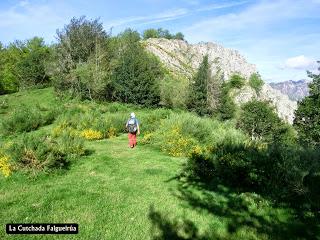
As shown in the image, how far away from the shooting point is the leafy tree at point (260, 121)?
Result: 63.1 metres

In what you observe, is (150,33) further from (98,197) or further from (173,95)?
(98,197)

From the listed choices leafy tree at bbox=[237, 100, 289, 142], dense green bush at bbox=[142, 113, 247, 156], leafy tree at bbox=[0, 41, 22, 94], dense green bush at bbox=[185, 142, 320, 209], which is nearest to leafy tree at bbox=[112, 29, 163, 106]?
leafy tree at bbox=[0, 41, 22, 94]

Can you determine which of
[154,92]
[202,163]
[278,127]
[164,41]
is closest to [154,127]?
[202,163]

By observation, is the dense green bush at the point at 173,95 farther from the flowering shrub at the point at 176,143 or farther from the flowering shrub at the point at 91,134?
the flowering shrub at the point at 176,143

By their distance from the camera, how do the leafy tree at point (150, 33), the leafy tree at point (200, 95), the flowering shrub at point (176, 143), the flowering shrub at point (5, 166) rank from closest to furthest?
the flowering shrub at point (5, 166)
the flowering shrub at point (176, 143)
the leafy tree at point (200, 95)
the leafy tree at point (150, 33)

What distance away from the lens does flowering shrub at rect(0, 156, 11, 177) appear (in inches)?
407

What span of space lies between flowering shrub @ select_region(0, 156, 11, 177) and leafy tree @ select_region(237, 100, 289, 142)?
184 ft

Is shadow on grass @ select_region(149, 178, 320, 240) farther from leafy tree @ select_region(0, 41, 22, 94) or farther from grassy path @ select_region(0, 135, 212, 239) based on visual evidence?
leafy tree @ select_region(0, 41, 22, 94)

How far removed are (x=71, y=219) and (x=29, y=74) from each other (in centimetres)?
5118

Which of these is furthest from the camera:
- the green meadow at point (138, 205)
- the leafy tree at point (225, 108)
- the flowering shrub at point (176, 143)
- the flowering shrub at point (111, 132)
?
the leafy tree at point (225, 108)

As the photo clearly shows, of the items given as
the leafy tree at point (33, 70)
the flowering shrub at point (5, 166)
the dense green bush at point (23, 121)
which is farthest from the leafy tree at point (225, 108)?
the flowering shrub at point (5, 166)

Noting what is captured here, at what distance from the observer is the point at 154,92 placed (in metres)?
46.3

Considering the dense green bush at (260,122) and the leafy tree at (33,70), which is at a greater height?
the leafy tree at (33,70)

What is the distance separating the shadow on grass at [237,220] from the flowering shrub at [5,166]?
5.14 metres
